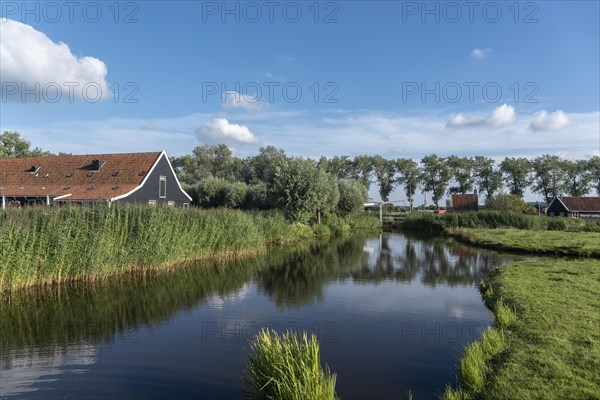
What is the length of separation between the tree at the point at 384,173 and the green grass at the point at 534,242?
43986 mm

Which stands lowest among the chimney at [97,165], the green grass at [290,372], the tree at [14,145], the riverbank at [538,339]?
the riverbank at [538,339]

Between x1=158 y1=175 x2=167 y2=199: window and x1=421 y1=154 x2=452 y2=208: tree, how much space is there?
189 feet

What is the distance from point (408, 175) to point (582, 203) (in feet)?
95.7

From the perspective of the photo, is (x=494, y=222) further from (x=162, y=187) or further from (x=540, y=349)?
(x=540, y=349)

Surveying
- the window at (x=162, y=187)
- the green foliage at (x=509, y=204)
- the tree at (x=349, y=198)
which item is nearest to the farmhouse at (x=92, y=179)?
the window at (x=162, y=187)

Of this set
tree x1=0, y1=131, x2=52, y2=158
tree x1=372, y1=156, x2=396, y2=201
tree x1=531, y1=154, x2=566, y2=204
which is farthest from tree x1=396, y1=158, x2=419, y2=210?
tree x1=0, y1=131, x2=52, y2=158

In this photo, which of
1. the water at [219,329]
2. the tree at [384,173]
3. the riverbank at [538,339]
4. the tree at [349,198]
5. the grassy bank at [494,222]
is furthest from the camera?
the tree at [384,173]

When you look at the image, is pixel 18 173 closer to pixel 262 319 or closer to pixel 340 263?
pixel 340 263

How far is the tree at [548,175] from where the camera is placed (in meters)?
74.1

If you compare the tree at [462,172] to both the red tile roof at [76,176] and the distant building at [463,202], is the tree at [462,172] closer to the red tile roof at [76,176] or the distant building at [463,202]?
the distant building at [463,202]

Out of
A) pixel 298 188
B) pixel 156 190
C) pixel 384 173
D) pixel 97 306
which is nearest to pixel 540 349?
pixel 97 306

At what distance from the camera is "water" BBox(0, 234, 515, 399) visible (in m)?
7.58

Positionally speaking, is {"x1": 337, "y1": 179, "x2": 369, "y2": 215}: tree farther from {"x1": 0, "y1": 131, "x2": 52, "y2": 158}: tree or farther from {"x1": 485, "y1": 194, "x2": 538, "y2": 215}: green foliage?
{"x1": 0, "y1": 131, "x2": 52, "y2": 158}: tree

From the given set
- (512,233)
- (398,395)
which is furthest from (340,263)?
(512,233)
